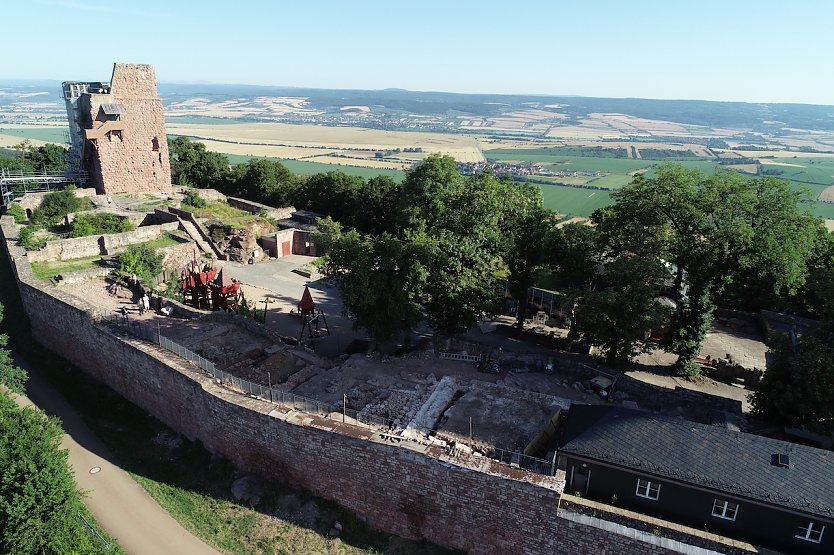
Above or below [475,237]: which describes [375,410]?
below

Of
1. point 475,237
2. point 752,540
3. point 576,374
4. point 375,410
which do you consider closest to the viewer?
point 752,540

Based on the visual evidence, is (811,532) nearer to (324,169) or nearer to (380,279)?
(380,279)

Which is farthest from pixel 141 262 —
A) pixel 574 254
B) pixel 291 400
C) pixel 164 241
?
pixel 574 254

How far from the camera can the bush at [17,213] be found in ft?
137

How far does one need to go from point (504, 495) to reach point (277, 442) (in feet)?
25.4

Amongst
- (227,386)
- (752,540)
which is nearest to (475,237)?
(227,386)

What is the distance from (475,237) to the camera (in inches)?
1047

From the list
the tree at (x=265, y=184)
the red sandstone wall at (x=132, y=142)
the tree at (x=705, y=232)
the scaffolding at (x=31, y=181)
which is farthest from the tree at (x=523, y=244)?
the scaffolding at (x=31, y=181)

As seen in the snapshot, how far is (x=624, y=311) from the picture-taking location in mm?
22047

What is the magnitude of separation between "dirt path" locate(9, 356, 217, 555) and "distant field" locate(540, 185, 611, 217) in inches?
2533

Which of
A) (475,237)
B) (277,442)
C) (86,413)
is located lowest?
(86,413)

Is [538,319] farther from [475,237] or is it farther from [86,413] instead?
[86,413]

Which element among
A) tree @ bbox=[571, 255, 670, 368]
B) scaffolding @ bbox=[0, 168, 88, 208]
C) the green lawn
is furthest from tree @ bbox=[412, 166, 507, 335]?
scaffolding @ bbox=[0, 168, 88, 208]

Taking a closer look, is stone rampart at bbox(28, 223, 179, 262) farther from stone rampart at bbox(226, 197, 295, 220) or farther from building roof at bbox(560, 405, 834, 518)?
building roof at bbox(560, 405, 834, 518)
